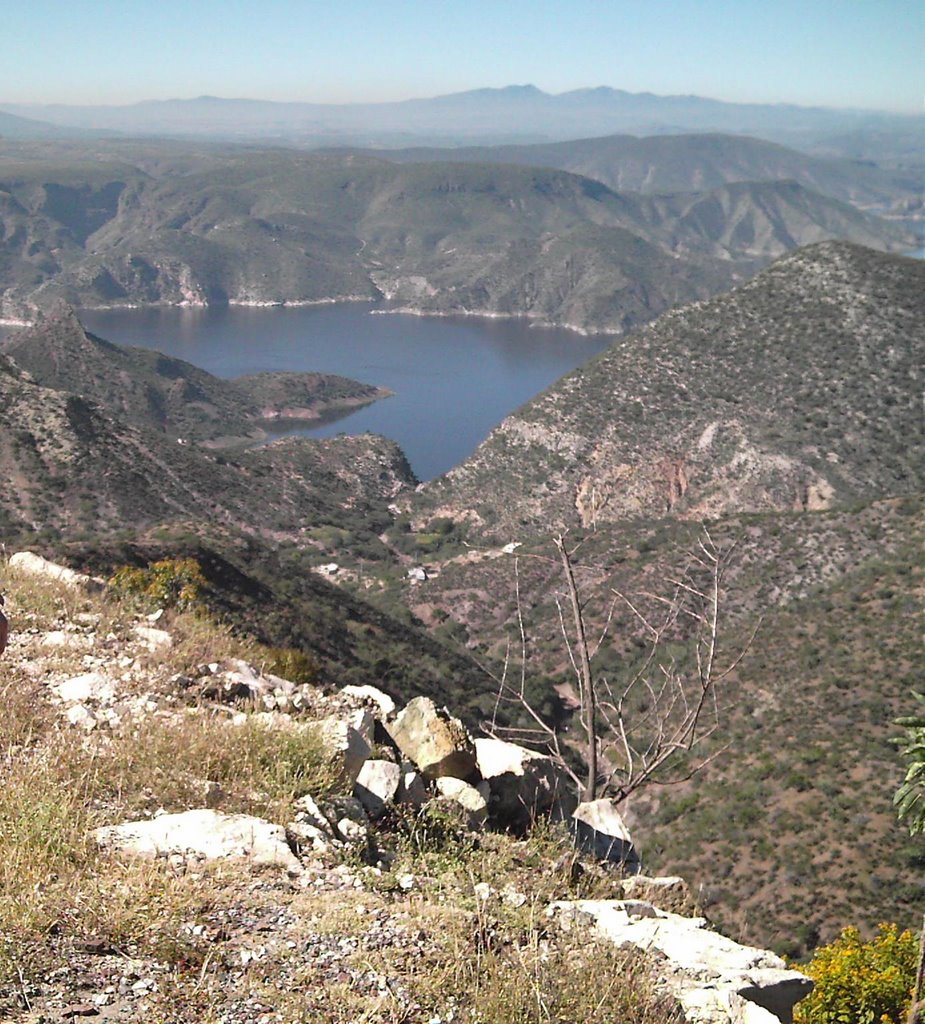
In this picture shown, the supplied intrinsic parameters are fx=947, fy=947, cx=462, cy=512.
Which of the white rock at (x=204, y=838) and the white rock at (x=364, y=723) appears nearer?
the white rock at (x=204, y=838)

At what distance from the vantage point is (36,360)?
85.0m

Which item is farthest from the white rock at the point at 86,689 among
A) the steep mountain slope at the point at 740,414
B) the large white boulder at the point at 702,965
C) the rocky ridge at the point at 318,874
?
the steep mountain slope at the point at 740,414

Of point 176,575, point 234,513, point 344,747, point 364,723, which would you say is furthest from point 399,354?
point 344,747

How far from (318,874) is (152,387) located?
94.2m

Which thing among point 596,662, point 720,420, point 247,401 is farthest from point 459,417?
point 596,662

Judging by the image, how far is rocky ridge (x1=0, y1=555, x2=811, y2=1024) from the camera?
361 centimetres

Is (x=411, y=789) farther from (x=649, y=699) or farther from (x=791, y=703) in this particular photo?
(x=649, y=699)

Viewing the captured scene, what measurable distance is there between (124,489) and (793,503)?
101 ft

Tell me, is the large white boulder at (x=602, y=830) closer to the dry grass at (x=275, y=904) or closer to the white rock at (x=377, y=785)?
the dry grass at (x=275, y=904)

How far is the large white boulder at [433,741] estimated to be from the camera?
654cm

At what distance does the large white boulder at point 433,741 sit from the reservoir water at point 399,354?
89.3m

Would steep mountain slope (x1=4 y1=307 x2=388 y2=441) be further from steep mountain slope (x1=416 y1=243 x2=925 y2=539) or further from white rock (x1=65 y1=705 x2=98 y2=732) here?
white rock (x1=65 y1=705 x2=98 y2=732)

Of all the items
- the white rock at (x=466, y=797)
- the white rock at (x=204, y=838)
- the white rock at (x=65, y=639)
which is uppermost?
the white rock at (x=204, y=838)

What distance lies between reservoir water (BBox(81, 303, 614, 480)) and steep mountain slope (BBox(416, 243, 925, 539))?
4256 centimetres
